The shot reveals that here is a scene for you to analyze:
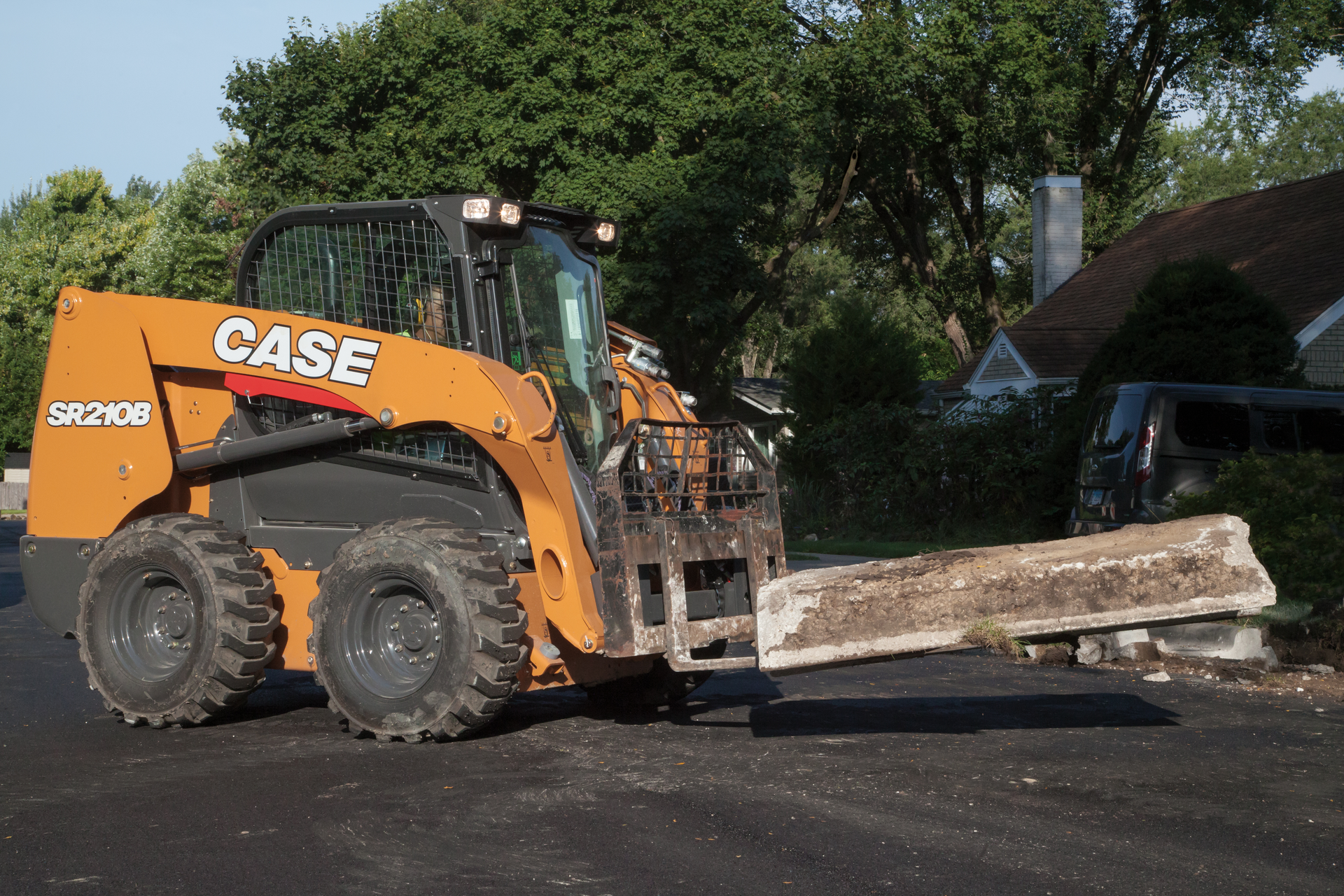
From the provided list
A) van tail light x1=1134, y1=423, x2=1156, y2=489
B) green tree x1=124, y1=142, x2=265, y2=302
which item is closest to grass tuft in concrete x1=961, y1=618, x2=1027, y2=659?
van tail light x1=1134, y1=423, x2=1156, y2=489

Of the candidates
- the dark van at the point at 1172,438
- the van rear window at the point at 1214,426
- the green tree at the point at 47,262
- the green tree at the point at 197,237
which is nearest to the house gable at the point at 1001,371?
the dark van at the point at 1172,438

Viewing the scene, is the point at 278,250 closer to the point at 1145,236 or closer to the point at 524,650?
the point at 524,650

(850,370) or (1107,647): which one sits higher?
(850,370)

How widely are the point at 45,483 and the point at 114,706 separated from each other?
1598 millimetres

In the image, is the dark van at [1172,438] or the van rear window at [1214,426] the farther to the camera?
the van rear window at [1214,426]

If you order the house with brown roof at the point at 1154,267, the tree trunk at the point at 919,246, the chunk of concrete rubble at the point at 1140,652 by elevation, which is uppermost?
the tree trunk at the point at 919,246

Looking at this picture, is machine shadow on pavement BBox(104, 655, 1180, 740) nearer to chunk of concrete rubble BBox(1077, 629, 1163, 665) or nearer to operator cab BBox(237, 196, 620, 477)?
chunk of concrete rubble BBox(1077, 629, 1163, 665)

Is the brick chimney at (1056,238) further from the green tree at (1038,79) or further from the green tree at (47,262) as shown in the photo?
the green tree at (47,262)

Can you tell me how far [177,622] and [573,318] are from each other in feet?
9.86

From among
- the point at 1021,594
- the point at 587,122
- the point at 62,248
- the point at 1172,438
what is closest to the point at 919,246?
the point at 587,122

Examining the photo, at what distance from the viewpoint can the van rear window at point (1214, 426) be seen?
12.4m

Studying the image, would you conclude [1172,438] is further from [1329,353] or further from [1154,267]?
[1154,267]

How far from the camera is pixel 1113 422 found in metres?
12.6

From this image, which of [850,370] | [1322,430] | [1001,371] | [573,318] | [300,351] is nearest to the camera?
[300,351]
